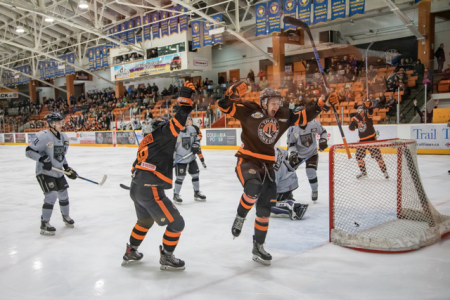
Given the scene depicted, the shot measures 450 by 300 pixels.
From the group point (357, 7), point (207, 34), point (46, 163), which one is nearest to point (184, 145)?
point (46, 163)

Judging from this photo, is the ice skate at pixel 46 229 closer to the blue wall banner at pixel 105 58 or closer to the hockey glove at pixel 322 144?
the hockey glove at pixel 322 144

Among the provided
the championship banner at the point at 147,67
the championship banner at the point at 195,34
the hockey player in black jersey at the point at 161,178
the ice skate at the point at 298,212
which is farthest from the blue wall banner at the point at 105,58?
the hockey player in black jersey at the point at 161,178

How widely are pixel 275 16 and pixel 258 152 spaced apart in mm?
13002

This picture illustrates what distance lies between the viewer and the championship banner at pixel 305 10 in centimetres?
1375

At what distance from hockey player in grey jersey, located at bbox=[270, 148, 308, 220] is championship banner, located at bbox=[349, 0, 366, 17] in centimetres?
967

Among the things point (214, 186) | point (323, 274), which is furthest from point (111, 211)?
point (323, 274)

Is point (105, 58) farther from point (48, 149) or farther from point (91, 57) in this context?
point (48, 149)

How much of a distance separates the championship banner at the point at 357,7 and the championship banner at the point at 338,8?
0.87 feet

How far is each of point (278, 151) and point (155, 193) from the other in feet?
7.44

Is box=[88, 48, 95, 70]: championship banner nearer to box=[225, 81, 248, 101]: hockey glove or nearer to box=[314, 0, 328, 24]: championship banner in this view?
box=[314, 0, 328, 24]: championship banner

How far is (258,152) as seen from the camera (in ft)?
10.7

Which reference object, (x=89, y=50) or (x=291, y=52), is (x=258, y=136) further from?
(x=89, y=50)

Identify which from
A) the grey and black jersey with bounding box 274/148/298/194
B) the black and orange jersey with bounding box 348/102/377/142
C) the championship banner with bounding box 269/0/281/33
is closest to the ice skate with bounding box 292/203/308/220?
the grey and black jersey with bounding box 274/148/298/194

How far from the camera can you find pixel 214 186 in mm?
7262
